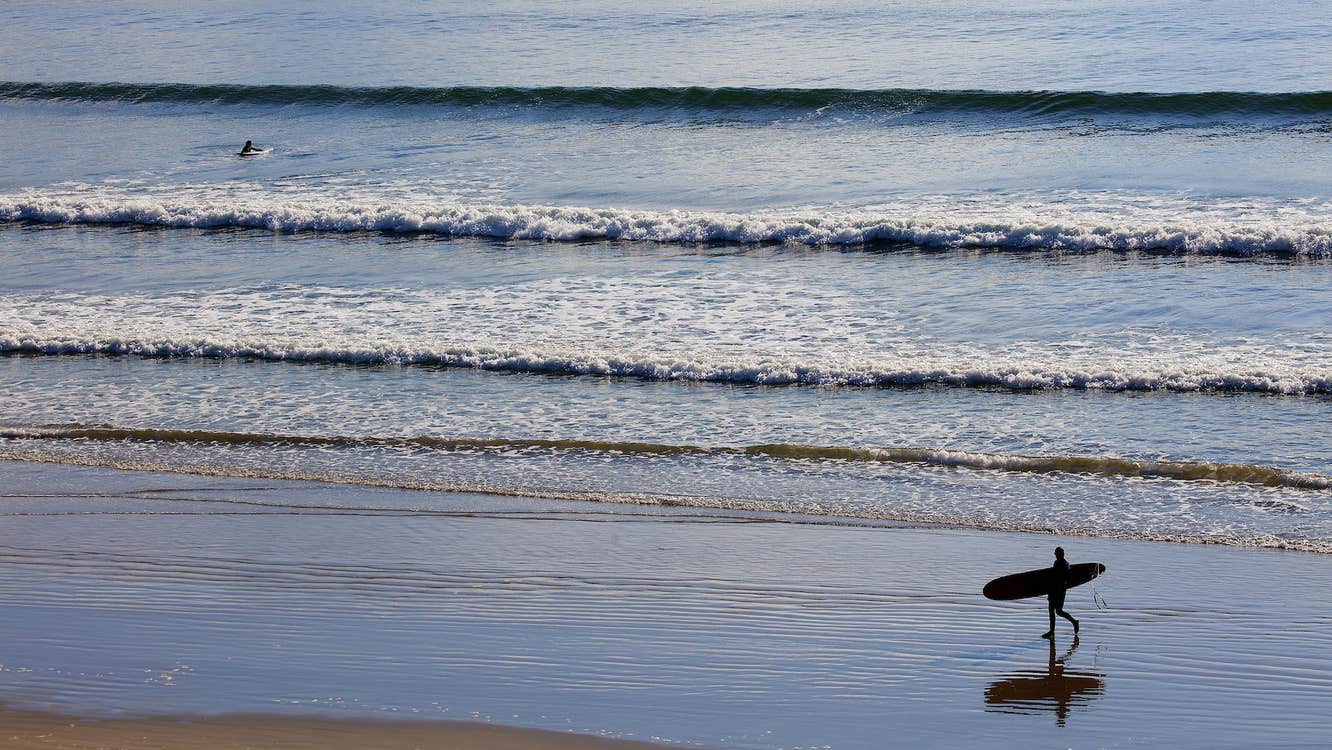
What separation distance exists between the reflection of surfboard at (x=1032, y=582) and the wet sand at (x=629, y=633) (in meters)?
0.18

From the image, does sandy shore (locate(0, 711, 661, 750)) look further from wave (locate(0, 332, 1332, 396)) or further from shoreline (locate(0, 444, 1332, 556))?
wave (locate(0, 332, 1332, 396))

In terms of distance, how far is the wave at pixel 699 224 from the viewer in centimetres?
1725

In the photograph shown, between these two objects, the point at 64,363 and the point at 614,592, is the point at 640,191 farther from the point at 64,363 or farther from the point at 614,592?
the point at 614,592

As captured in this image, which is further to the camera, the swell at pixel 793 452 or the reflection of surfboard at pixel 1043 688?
the swell at pixel 793 452

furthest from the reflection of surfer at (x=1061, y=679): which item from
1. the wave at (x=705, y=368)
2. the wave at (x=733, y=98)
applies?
the wave at (x=733, y=98)

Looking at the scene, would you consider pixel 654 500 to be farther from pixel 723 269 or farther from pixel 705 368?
pixel 723 269

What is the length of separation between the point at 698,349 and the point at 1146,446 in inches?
194

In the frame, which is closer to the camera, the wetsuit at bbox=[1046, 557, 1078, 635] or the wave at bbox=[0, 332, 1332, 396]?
the wetsuit at bbox=[1046, 557, 1078, 635]

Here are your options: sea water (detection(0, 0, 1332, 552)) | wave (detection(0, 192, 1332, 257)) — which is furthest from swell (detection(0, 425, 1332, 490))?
wave (detection(0, 192, 1332, 257))

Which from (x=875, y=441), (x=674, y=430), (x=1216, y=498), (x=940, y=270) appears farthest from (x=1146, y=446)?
(x=940, y=270)

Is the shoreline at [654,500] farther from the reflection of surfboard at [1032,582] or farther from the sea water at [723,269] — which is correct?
the reflection of surfboard at [1032,582]

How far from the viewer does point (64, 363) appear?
14641 millimetres

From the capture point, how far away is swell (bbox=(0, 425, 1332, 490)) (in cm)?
1021

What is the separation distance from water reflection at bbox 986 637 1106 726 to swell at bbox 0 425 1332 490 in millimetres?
3639
